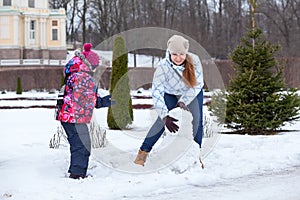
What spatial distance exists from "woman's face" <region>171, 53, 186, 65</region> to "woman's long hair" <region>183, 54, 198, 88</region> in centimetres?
8

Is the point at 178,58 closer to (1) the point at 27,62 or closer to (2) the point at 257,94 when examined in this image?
(2) the point at 257,94

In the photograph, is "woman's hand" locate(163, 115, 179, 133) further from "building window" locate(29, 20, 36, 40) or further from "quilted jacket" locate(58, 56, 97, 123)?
"building window" locate(29, 20, 36, 40)

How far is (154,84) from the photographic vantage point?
5.92 metres

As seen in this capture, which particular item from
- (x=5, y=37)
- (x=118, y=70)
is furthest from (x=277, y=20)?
(x=118, y=70)

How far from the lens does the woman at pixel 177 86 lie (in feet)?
19.4

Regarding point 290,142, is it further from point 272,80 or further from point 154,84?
point 154,84

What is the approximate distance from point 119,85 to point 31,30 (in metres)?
39.2

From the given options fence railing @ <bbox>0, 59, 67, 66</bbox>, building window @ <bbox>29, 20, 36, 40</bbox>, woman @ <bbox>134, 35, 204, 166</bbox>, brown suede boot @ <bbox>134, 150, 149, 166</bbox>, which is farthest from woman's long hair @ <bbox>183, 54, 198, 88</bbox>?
building window @ <bbox>29, 20, 36, 40</bbox>

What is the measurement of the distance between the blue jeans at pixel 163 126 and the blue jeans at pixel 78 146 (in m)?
0.80

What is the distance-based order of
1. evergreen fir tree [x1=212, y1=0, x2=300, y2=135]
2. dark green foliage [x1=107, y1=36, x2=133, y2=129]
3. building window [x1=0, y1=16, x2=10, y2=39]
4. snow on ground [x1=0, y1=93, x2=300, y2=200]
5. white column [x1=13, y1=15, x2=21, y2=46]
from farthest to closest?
1. building window [x1=0, y1=16, x2=10, y2=39]
2. white column [x1=13, y1=15, x2=21, y2=46]
3. dark green foliage [x1=107, y1=36, x2=133, y2=129]
4. evergreen fir tree [x1=212, y1=0, x2=300, y2=135]
5. snow on ground [x1=0, y1=93, x2=300, y2=200]

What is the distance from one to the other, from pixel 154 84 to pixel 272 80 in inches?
187

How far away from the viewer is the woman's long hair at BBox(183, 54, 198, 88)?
596 cm

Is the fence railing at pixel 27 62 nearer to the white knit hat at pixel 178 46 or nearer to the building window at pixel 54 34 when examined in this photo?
the building window at pixel 54 34

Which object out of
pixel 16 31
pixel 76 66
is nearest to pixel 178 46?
pixel 76 66
